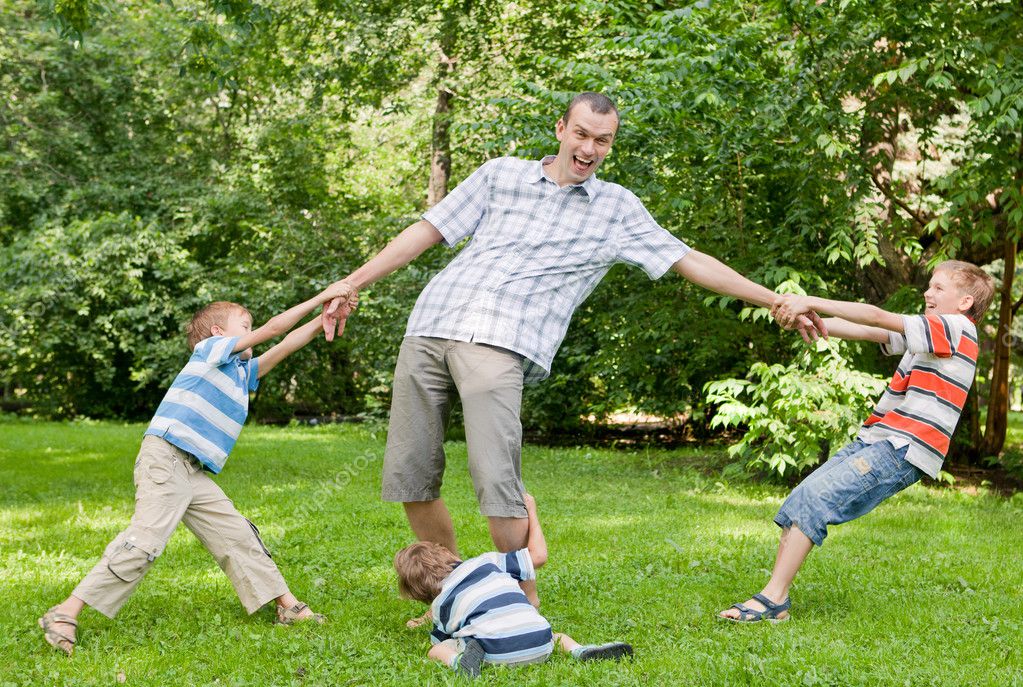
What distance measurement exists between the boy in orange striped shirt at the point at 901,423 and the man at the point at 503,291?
647mm

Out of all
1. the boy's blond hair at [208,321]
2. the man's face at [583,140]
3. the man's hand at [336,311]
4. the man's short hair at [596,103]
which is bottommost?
the boy's blond hair at [208,321]

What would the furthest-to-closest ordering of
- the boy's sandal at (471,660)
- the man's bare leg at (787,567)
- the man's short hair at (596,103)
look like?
1. the man's bare leg at (787,567)
2. the man's short hair at (596,103)
3. the boy's sandal at (471,660)

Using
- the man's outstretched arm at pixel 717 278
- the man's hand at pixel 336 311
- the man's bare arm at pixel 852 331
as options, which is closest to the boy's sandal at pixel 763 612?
the man's bare arm at pixel 852 331

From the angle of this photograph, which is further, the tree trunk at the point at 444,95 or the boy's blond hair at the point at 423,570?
the tree trunk at the point at 444,95

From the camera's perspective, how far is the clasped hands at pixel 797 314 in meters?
4.35

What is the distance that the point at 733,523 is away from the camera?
24.4 ft

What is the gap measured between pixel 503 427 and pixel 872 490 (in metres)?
1.70

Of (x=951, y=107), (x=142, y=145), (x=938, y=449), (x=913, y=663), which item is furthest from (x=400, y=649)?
(x=142, y=145)

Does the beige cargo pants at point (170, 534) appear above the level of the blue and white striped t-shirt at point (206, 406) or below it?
below

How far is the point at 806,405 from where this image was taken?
891 centimetres

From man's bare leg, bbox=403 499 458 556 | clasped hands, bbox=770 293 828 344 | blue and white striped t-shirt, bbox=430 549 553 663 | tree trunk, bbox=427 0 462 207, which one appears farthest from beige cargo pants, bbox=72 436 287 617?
tree trunk, bbox=427 0 462 207

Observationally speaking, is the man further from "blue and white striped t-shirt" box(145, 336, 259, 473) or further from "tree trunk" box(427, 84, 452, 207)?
"tree trunk" box(427, 84, 452, 207)

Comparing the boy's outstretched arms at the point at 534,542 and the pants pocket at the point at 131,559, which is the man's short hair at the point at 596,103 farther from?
the pants pocket at the point at 131,559

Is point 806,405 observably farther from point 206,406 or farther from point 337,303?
point 206,406
